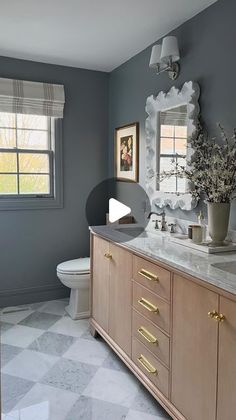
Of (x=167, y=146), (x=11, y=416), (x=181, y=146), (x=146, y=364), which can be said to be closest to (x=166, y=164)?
(x=167, y=146)

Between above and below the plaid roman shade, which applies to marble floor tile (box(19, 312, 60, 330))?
below

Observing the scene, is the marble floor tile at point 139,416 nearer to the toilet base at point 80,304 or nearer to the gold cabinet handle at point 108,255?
the gold cabinet handle at point 108,255

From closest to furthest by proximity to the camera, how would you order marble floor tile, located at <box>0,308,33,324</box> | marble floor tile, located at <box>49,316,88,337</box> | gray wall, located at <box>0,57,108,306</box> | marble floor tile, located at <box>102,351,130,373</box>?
marble floor tile, located at <box>102,351,130,373</box> < marble floor tile, located at <box>49,316,88,337</box> < marble floor tile, located at <box>0,308,33,324</box> < gray wall, located at <box>0,57,108,306</box>

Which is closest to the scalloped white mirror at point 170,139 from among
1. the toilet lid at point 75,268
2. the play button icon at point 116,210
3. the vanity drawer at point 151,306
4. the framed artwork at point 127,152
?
the framed artwork at point 127,152

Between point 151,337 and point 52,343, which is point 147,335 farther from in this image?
point 52,343

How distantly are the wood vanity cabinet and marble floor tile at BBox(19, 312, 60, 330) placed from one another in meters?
0.65

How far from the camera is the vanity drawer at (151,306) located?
5.91 feet

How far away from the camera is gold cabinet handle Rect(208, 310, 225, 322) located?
1385 mm

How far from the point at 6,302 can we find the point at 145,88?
7.72ft

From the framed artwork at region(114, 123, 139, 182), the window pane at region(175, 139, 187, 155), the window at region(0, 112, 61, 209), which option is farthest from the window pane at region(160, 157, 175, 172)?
the window at region(0, 112, 61, 209)

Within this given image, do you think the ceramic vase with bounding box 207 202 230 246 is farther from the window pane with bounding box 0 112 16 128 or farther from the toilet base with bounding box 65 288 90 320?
the window pane with bounding box 0 112 16 128

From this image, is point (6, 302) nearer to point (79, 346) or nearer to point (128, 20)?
point (79, 346)

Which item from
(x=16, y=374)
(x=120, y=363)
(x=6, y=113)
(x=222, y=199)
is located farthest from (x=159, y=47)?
(x=16, y=374)

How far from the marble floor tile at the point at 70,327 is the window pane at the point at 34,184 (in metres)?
1.25
